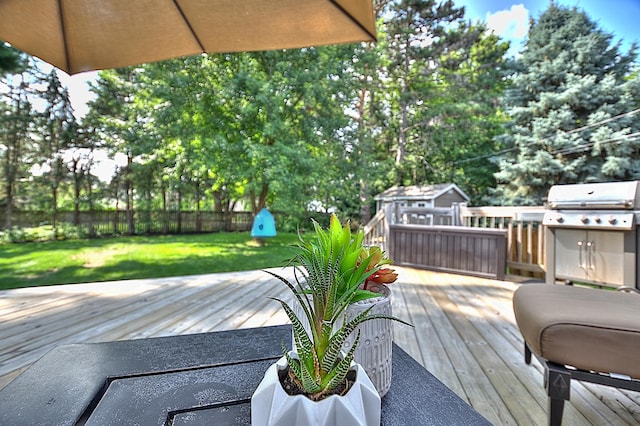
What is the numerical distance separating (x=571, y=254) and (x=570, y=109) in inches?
254

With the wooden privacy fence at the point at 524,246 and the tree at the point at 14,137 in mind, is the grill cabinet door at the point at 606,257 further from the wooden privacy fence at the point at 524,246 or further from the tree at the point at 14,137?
the tree at the point at 14,137

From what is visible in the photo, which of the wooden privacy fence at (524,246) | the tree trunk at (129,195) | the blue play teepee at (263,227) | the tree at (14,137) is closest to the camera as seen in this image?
the wooden privacy fence at (524,246)

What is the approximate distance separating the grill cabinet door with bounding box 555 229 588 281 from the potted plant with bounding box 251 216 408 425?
11.0 ft

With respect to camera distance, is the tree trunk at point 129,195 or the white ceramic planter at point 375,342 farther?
the tree trunk at point 129,195

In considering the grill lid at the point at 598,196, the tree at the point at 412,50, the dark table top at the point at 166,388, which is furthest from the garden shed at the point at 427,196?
the dark table top at the point at 166,388

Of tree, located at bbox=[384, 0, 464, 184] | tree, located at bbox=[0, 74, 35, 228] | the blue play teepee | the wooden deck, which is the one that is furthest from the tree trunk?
tree, located at bbox=[384, 0, 464, 184]

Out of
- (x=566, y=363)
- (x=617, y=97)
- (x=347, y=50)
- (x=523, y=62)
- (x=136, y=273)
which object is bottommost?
(x=136, y=273)

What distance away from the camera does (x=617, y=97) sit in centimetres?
682

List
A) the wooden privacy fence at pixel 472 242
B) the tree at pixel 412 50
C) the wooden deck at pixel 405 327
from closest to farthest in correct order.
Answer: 1. the wooden deck at pixel 405 327
2. the wooden privacy fence at pixel 472 242
3. the tree at pixel 412 50

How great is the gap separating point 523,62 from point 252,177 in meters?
7.72

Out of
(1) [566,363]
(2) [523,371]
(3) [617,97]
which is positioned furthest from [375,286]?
(3) [617,97]

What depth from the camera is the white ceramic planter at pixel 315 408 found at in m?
0.42

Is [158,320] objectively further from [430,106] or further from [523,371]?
[430,106]

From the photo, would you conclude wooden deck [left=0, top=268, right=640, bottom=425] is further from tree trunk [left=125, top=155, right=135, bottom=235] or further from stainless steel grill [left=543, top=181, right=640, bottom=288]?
tree trunk [left=125, top=155, right=135, bottom=235]
